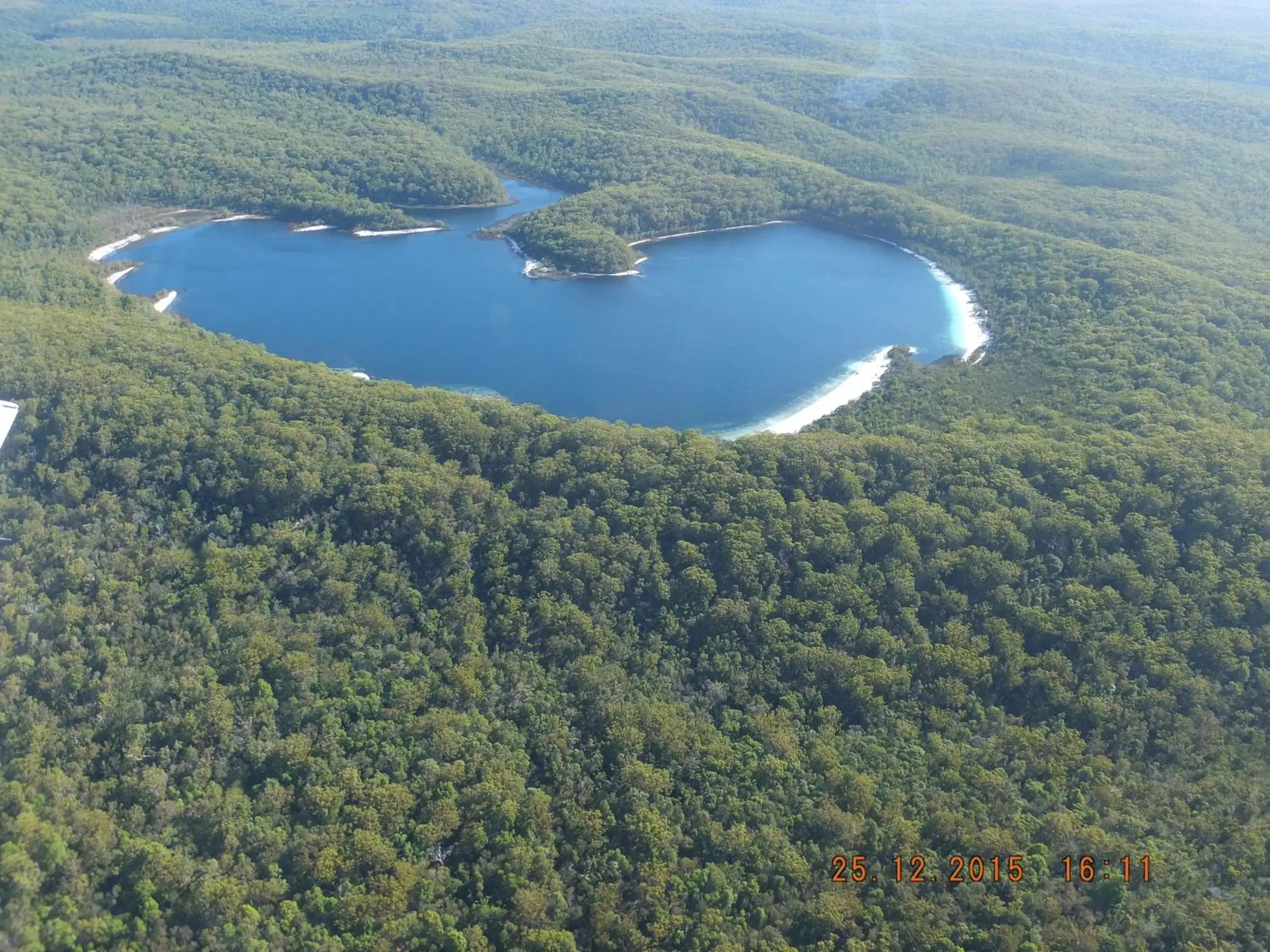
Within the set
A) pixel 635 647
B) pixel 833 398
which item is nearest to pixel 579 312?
pixel 833 398

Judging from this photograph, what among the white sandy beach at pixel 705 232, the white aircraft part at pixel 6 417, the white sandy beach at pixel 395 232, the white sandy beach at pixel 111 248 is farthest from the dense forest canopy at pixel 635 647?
the white sandy beach at pixel 705 232

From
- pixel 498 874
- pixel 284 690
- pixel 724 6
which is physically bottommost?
pixel 498 874

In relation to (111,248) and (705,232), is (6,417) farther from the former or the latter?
(705,232)

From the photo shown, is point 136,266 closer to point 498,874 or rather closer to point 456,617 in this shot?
point 456,617

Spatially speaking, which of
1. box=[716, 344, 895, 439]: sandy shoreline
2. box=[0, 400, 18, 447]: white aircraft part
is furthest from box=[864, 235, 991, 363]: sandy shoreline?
box=[0, 400, 18, 447]: white aircraft part

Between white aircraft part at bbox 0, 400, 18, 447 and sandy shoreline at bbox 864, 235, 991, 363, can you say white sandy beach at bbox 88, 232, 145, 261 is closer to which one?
white aircraft part at bbox 0, 400, 18, 447

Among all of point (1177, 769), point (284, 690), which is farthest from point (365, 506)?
point (1177, 769)

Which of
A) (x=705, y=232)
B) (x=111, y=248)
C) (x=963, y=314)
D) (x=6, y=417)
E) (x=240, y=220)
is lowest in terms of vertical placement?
(x=963, y=314)
